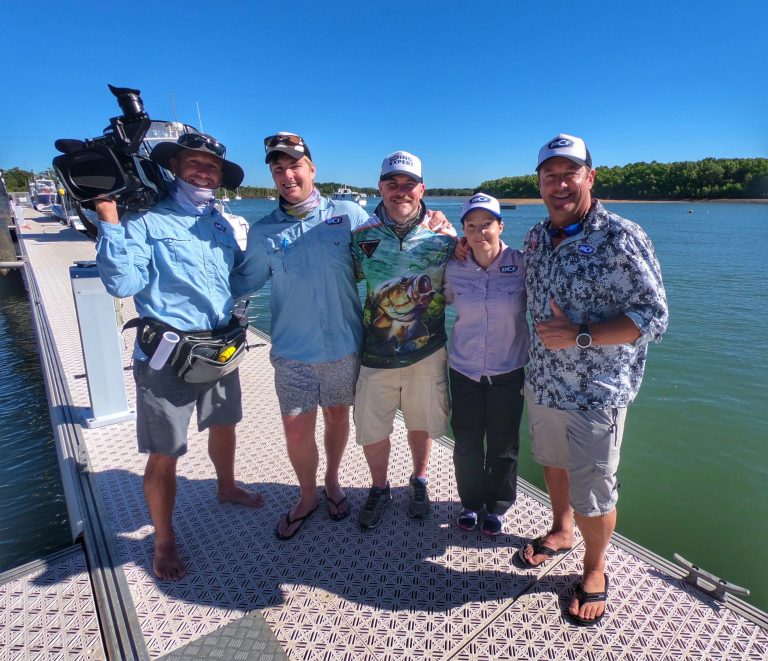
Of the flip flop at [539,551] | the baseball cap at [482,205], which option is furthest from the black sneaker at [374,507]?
the baseball cap at [482,205]

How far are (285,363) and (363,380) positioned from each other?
0.44 metres

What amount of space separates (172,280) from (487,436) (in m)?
1.81

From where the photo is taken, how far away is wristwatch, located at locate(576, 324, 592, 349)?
188cm

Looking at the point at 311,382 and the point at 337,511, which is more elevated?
the point at 311,382

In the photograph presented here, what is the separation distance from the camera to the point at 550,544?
2.46 metres

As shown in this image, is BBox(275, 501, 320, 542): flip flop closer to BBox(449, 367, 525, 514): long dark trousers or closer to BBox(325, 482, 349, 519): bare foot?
BBox(325, 482, 349, 519): bare foot

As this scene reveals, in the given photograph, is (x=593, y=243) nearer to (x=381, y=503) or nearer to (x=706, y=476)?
(x=381, y=503)

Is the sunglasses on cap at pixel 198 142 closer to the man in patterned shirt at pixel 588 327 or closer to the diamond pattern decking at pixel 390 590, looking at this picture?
the man in patterned shirt at pixel 588 327

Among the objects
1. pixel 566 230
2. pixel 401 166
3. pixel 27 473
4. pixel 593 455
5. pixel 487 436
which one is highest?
pixel 401 166

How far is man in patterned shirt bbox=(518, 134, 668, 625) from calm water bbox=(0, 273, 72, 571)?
371 cm

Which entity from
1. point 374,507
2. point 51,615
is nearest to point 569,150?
point 374,507

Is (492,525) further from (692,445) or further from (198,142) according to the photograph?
(692,445)

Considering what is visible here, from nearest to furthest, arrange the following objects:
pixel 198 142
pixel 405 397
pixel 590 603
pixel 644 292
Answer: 1. pixel 644 292
2. pixel 590 603
3. pixel 198 142
4. pixel 405 397

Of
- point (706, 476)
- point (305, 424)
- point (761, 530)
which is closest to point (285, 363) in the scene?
point (305, 424)
